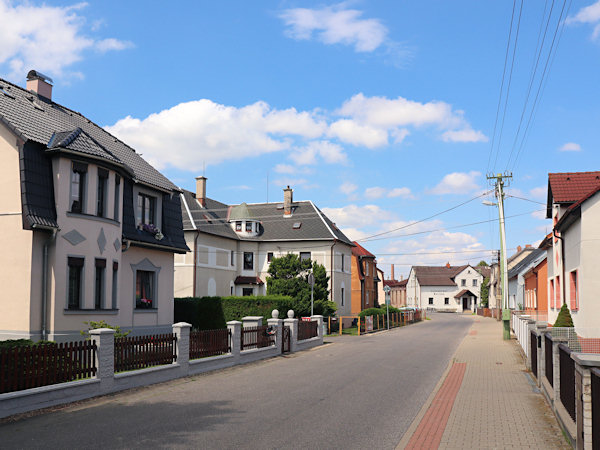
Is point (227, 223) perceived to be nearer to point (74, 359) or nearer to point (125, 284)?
point (125, 284)

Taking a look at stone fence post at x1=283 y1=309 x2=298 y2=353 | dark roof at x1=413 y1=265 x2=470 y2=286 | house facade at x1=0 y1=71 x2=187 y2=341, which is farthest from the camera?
dark roof at x1=413 y1=265 x2=470 y2=286

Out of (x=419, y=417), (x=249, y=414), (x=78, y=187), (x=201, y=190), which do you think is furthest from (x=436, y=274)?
(x=249, y=414)

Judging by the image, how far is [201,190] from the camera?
48.1m

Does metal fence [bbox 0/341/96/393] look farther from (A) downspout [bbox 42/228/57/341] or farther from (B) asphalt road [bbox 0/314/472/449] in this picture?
(A) downspout [bbox 42/228/57/341]

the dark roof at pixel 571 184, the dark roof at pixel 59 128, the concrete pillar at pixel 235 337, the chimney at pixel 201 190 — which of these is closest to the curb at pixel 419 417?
the concrete pillar at pixel 235 337

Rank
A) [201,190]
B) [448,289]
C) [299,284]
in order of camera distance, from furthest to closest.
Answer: [448,289], [201,190], [299,284]

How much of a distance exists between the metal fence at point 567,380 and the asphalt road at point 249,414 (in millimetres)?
2554

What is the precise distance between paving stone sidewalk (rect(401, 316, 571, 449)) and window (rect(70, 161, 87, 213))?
1237 centimetres

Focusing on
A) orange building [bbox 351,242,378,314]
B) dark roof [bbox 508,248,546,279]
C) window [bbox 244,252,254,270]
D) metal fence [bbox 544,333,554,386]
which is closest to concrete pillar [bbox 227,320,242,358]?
metal fence [bbox 544,333,554,386]

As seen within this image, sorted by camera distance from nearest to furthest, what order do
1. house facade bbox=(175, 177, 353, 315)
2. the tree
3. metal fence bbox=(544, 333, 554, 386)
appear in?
1. metal fence bbox=(544, 333, 554, 386)
2. the tree
3. house facade bbox=(175, 177, 353, 315)

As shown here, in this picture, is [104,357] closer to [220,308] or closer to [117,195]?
[117,195]

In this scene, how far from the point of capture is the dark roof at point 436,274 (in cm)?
12056

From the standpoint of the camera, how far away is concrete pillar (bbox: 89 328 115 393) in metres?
12.2

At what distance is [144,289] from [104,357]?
1161 centimetres
